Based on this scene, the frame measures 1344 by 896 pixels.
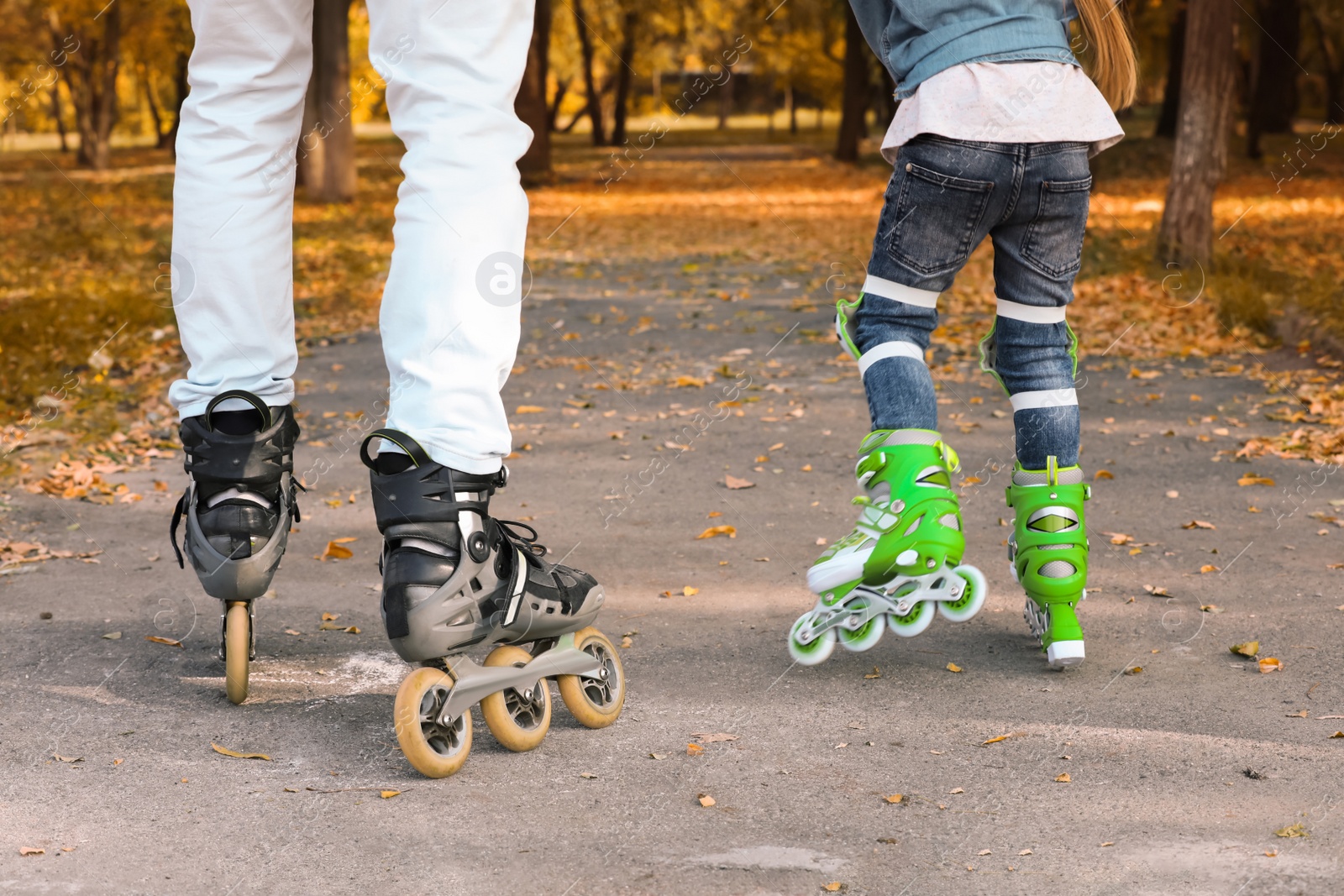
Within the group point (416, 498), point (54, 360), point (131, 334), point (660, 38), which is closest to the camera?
point (416, 498)

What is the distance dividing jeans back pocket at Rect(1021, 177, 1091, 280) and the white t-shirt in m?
0.10

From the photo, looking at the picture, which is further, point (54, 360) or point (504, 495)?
point (54, 360)

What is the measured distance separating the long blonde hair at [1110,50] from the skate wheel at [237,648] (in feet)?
7.21

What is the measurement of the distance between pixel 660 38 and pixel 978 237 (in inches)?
1659

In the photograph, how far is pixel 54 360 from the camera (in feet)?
23.3

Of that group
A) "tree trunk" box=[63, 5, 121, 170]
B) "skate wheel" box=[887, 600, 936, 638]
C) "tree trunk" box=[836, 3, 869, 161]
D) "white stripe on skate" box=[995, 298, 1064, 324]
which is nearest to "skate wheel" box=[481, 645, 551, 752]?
"skate wheel" box=[887, 600, 936, 638]

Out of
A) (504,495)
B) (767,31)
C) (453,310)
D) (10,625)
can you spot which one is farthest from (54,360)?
(767,31)

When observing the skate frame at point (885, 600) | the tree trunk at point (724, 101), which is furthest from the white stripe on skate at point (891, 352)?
the tree trunk at point (724, 101)

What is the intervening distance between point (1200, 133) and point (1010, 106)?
26.8 ft

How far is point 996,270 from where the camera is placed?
3082 millimetres

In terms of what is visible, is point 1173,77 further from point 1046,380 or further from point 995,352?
point 1046,380

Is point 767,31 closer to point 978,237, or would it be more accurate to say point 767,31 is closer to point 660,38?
point 660,38

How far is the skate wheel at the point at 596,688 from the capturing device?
252cm

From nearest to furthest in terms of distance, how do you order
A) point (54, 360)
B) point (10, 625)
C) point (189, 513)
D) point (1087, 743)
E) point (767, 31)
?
point (1087, 743) < point (189, 513) < point (10, 625) < point (54, 360) < point (767, 31)
